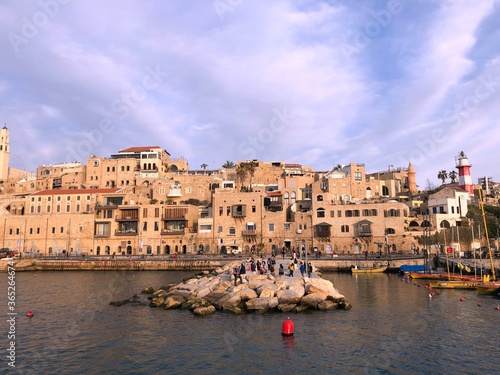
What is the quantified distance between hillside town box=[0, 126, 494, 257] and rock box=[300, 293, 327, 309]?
32.2 metres

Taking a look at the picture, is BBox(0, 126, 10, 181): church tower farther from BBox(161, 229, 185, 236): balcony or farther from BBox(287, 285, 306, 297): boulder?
BBox(287, 285, 306, 297): boulder

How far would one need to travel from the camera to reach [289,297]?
93.1 feet

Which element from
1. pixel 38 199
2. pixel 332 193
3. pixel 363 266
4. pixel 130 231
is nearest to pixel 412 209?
pixel 332 193

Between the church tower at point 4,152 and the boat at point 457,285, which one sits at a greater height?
the church tower at point 4,152

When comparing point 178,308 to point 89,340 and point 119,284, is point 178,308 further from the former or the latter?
point 119,284

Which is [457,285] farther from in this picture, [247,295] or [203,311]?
[203,311]

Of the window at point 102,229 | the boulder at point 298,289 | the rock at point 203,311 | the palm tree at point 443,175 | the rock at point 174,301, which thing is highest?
the palm tree at point 443,175

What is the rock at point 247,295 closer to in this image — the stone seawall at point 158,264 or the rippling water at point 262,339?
the rippling water at point 262,339

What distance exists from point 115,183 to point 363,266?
65669 mm

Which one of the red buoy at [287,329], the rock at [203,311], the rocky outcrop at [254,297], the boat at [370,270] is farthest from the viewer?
the boat at [370,270]

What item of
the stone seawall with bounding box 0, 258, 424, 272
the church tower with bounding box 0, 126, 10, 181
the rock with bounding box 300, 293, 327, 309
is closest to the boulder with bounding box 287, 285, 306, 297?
the rock with bounding box 300, 293, 327, 309

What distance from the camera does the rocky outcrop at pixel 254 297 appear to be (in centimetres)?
2761

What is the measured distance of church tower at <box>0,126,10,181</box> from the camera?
11362 cm

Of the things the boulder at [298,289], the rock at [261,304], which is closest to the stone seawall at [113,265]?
the boulder at [298,289]
